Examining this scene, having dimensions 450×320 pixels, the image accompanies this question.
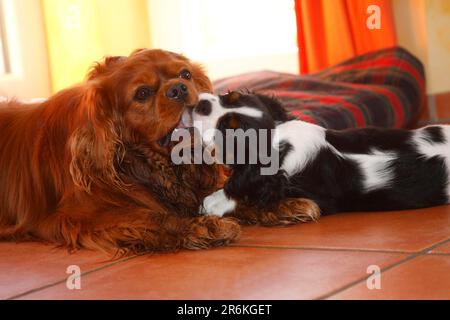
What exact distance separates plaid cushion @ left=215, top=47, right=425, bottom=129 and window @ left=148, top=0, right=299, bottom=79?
862 millimetres

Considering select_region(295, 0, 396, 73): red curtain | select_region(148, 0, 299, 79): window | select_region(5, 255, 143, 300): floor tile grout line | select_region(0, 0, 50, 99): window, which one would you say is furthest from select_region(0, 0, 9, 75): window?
select_region(5, 255, 143, 300): floor tile grout line

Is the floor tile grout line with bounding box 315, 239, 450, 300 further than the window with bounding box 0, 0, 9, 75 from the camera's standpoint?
No

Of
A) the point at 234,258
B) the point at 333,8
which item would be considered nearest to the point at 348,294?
the point at 234,258

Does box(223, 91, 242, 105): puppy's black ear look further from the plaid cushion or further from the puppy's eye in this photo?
the plaid cushion

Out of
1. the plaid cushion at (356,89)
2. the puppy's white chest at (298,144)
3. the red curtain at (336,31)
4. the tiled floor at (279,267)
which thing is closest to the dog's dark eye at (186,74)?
the puppy's white chest at (298,144)

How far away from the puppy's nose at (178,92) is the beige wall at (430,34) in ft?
8.69

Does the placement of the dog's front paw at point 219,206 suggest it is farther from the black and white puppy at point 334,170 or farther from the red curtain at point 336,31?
the red curtain at point 336,31

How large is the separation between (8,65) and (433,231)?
4.51m

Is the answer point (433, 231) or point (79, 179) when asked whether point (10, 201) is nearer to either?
point (79, 179)

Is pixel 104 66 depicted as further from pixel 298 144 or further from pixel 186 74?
pixel 298 144

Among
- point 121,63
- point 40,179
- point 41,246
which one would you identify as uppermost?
point 121,63

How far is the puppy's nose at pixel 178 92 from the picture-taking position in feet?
8.54

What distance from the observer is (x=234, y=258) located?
2.26 metres

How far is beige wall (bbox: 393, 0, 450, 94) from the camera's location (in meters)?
4.77
